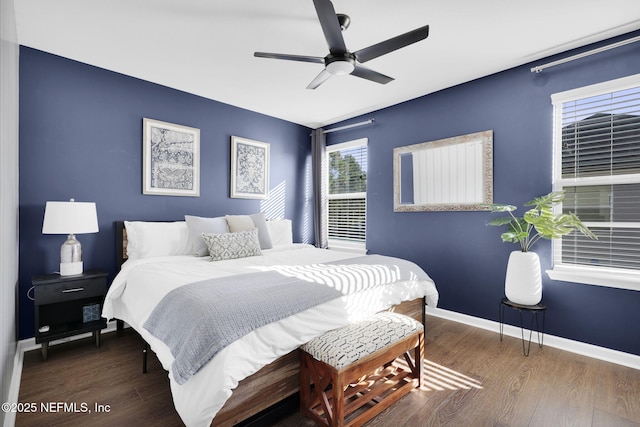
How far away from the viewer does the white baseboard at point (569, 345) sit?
243 cm

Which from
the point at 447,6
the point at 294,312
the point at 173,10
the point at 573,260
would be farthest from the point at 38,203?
Answer: the point at 573,260

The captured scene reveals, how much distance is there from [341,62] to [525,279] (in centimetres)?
244

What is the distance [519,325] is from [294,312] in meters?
2.55

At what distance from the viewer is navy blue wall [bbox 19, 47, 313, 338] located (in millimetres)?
2676

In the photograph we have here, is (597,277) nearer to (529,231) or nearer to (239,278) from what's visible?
(529,231)

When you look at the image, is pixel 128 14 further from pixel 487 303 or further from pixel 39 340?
pixel 487 303

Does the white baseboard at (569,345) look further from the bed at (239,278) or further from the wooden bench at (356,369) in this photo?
the wooden bench at (356,369)

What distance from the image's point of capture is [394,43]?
2.05 metres

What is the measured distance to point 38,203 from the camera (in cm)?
271

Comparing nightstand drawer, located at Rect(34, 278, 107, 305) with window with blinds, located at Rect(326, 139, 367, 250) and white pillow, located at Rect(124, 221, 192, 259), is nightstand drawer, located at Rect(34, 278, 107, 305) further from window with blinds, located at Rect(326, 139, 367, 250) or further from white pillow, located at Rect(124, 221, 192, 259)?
window with blinds, located at Rect(326, 139, 367, 250)

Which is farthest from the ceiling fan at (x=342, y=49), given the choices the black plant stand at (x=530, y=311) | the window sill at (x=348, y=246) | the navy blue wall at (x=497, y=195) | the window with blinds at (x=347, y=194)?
the window sill at (x=348, y=246)

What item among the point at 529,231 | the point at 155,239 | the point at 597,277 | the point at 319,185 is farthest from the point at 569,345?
the point at 155,239

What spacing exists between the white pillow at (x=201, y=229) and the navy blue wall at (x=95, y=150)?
0.58 m

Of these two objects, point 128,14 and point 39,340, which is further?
point 39,340
